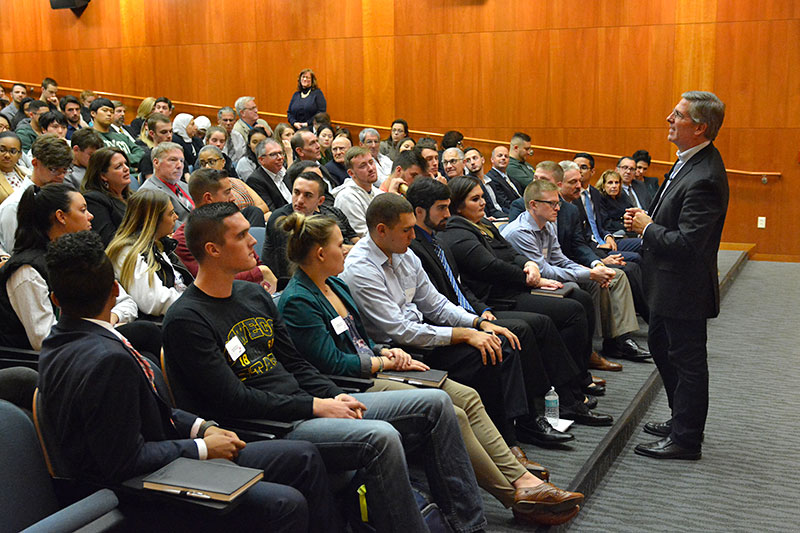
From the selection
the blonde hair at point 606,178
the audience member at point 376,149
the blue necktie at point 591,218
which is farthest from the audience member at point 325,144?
the blue necktie at point 591,218

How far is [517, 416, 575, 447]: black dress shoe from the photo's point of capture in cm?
297

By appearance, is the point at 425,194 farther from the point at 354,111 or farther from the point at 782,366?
the point at 354,111

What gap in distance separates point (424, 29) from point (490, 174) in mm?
3080

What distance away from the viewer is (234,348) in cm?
197

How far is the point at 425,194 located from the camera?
10.4 ft

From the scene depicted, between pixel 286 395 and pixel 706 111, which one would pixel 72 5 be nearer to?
pixel 706 111

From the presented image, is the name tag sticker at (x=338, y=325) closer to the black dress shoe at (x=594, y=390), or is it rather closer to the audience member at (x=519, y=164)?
the black dress shoe at (x=594, y=390)

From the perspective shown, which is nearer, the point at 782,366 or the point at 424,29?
the point at 782,366

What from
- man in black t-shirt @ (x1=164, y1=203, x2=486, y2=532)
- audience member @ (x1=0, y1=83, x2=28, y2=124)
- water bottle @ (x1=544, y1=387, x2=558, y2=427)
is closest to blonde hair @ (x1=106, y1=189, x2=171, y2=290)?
man in black t-shirt @ (x1=164, y1=203, x2=486, y2=532)

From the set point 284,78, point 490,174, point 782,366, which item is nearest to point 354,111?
point 284,78

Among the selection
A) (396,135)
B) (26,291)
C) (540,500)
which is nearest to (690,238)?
(540,500)

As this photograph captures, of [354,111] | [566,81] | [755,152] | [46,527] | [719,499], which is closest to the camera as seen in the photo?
[46,527]

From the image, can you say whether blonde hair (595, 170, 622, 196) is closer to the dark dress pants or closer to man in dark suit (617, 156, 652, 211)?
man in dark suit (617, 156, 652, 211)

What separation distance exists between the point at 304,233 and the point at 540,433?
4.36 feet
